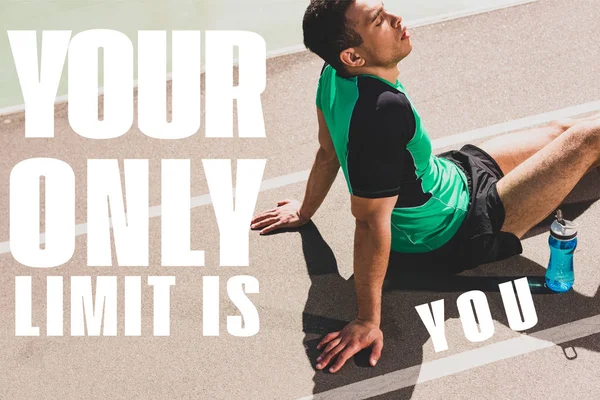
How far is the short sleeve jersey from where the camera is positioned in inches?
154

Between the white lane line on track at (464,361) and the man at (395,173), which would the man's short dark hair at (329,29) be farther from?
the white lane line on track at (464,361)

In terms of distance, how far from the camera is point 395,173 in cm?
402

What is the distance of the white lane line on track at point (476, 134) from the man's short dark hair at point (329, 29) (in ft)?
7.01

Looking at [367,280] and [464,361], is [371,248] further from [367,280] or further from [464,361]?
[464,361]

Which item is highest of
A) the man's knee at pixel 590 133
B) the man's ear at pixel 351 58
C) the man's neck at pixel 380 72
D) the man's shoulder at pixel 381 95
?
the man's ear at pixel 351 58

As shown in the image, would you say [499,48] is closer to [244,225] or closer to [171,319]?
[244,225]

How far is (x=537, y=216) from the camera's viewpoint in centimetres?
489

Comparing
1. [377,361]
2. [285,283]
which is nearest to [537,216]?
[377,361]

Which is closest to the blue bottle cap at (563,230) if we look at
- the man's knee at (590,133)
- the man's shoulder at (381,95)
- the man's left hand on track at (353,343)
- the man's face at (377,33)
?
the man's knee at (590,133)

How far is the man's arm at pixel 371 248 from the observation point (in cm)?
413

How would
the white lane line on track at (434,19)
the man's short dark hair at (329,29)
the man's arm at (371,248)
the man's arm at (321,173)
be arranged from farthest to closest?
the white lane line on track at (434,19)
the man's arm at (321,173)
the man's arm at (371,248)
the man's short dark hair at (329,29)

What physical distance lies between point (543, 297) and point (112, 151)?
3.39 meters

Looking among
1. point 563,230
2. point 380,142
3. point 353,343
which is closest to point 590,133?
point 563,230

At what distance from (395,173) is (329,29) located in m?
0.78
